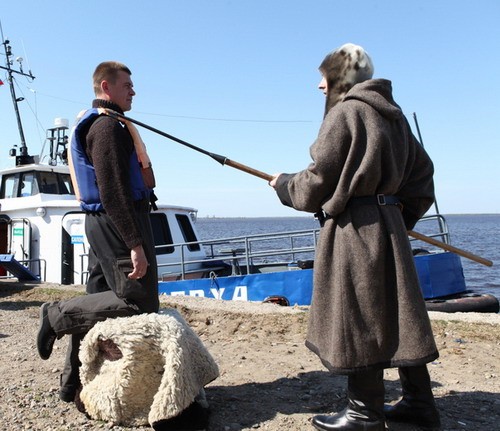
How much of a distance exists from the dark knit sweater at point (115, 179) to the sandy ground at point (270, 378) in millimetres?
1091

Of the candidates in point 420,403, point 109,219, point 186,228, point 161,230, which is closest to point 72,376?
point 109,219

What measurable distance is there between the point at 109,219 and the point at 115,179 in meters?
0.25

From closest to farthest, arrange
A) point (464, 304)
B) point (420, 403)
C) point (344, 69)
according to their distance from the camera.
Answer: point (344, 69) < point (420, 403) < point (464, 304)

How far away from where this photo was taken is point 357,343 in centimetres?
250

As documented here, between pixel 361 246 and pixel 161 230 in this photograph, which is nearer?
pixel 361 246

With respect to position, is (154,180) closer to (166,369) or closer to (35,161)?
(166,369)

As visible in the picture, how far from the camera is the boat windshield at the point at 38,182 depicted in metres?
11.8

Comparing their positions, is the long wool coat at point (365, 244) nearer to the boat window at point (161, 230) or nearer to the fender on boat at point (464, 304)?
the fender on boat at point (464, 304)

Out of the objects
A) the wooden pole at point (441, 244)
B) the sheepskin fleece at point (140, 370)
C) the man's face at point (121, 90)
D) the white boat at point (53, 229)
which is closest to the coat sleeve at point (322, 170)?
the wooden pole at point (441, 244)

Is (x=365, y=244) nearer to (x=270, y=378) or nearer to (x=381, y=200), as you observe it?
(x=381, y=200)

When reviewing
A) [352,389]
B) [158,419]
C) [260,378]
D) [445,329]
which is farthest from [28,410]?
[445,329]

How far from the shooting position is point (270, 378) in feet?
12.3

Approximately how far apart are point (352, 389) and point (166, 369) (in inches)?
38.3

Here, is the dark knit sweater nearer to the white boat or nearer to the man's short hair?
the man's short hair
